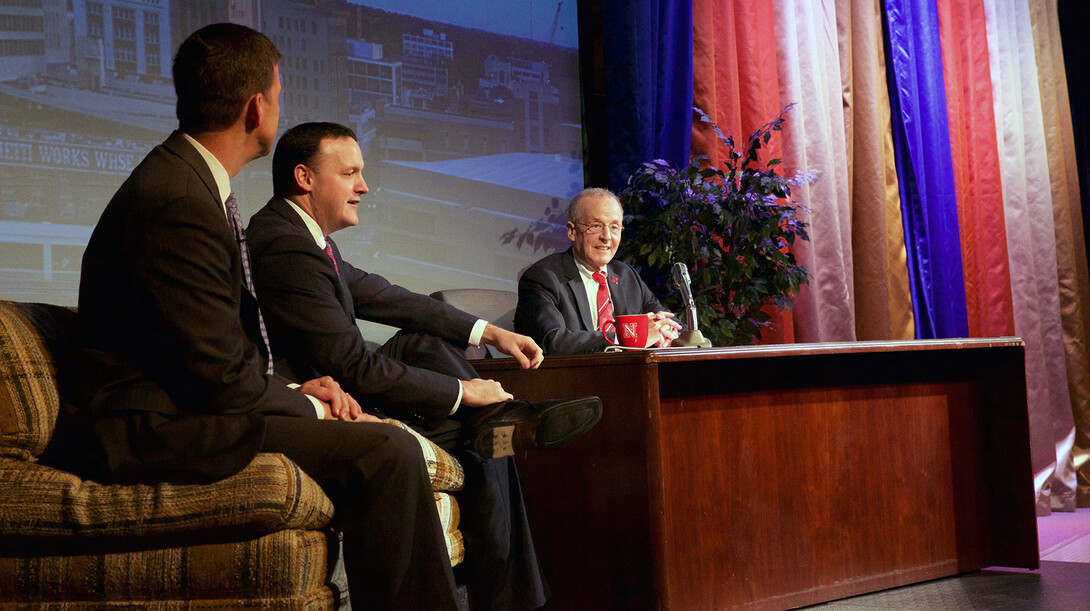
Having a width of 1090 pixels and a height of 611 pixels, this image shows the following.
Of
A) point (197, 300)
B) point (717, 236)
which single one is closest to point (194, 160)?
point (197, 300)

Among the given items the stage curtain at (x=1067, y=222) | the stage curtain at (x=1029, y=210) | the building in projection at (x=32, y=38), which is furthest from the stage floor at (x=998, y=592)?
the building in projection at (x=32, y=38)

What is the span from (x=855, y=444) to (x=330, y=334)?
145 centimetres

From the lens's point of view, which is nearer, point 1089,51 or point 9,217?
point 9,217

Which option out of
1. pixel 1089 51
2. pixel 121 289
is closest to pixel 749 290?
pixel 121 289

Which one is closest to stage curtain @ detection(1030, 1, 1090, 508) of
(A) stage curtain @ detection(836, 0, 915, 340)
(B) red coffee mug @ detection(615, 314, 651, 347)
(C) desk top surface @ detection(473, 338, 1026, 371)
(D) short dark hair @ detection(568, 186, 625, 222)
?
(A) stage curtain @ detection(836, 0, 915, 340)

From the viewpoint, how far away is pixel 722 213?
3.48 metres

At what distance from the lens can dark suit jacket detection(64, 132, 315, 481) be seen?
56.2 inches

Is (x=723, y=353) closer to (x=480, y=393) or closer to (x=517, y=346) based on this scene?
(x=517, y=346)

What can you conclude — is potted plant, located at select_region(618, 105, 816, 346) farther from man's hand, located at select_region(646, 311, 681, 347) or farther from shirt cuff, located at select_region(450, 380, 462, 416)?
shirt cuff, located at select_region(450, 380, 462, 416)

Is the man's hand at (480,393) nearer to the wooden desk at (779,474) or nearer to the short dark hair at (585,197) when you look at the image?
the wooden desk at (779,474)

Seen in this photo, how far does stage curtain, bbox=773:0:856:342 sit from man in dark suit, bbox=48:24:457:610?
2.88 m

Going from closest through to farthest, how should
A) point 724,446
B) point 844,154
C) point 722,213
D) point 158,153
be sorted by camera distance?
1. point 158,153
2. point 724,446
3. point 722,213
4. point 844,154

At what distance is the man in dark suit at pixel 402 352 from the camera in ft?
6.07

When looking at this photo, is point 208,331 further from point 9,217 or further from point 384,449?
point 9,217
